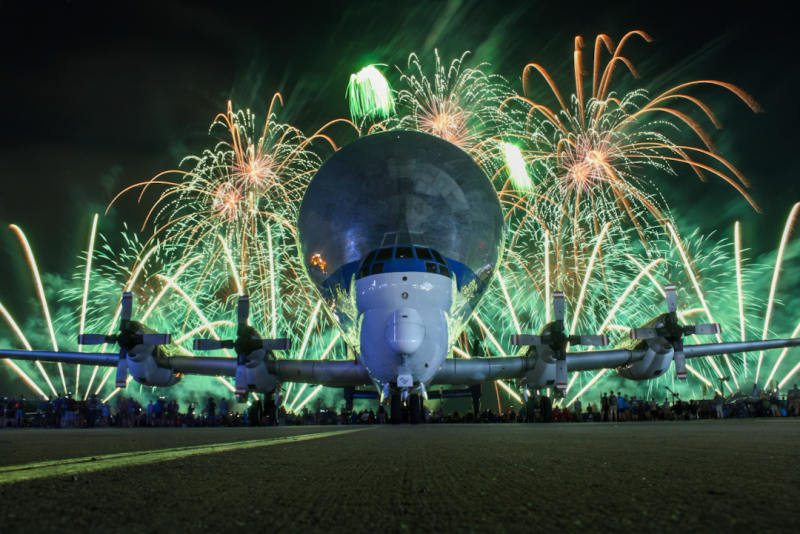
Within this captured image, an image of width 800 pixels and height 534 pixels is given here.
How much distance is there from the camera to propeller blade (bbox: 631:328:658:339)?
57.9ft

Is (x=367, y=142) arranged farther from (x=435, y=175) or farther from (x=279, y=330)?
(x=279, y=330)

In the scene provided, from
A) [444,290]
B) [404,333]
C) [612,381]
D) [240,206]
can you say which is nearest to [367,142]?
[444,290]

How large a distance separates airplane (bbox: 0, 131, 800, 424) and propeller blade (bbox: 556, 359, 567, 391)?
0.03 metres

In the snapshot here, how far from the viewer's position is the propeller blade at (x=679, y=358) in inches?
666

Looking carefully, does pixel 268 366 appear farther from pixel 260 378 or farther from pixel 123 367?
pixel 123 367

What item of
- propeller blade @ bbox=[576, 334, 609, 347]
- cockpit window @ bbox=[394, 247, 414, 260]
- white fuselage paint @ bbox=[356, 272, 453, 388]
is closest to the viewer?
white fuselage paint @ bbox=[356, 272, 453, 388]

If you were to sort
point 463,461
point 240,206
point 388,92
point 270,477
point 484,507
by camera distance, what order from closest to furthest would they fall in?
point 484,507
point 270,477
point 463,461
point 240,206
point 388,92

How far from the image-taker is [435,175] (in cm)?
1421

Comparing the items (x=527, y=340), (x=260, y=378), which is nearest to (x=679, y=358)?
(x=527, y=340)

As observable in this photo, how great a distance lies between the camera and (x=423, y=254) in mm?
12875

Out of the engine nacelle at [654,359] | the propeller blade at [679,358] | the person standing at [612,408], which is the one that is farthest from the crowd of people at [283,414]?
the propeller blade at [679,358]

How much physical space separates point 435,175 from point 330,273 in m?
3.80

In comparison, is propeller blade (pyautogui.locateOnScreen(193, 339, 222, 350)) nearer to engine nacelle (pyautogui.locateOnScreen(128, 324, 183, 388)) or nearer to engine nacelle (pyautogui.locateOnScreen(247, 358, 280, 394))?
engine nacelle (pyautogui.locateOnScreen(247, 358, 280, 394))

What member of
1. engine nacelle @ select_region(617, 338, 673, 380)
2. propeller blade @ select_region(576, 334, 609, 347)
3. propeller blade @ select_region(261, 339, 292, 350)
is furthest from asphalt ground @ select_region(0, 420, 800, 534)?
engine nacelle @ select_region(617, 338, 673, 380)
